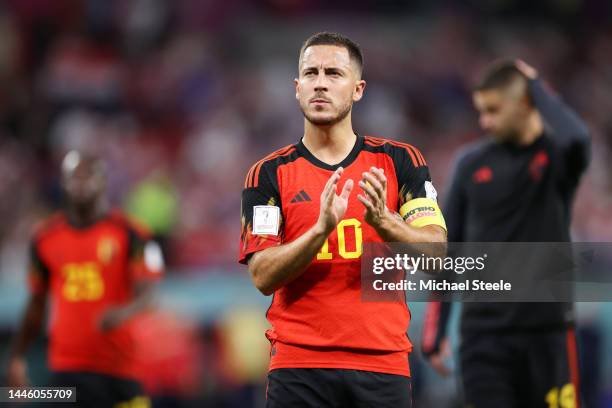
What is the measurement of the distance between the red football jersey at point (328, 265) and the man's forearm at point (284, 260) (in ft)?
0.33

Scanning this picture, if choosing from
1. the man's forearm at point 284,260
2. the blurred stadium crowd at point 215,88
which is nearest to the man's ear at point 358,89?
the man's forearm at point 284,260

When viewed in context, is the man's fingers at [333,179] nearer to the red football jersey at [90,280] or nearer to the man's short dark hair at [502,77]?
the man's short dark hair at [502,77]

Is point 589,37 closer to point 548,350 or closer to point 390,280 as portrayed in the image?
point 548,350

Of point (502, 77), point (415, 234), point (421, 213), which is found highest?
point (502, 77)

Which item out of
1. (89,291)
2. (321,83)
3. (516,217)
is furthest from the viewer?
(89,291)

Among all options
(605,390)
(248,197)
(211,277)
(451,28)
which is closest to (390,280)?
(248,197)

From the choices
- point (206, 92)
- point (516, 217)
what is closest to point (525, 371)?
point (516, 217)

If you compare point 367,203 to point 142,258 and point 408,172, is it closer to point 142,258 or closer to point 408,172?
point 408,172

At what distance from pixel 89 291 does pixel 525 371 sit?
10.7ft

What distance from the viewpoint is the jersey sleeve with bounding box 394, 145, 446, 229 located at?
4.14m

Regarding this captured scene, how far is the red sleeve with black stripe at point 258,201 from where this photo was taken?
413cm

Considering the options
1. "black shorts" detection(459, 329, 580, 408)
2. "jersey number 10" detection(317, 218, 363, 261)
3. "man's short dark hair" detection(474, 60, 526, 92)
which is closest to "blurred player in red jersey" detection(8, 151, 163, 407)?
"black shorts" detection(459, 329, 580, 408)

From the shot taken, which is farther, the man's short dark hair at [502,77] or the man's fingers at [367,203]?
the man's short dark hair at [502,77]

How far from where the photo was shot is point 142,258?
7457 mm
